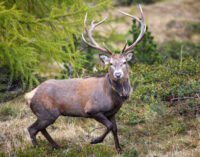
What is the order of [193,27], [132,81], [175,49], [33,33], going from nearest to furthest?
[33,33]
[132,81]
[175,49]
[193,27]

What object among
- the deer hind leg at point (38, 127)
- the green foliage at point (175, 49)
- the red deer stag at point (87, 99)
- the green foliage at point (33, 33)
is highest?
the green foliage at point (33, 33)

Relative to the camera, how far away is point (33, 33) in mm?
7695

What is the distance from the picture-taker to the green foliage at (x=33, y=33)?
21.1 ft

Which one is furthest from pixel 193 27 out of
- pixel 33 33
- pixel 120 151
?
pixel 120 151

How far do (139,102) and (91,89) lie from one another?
2282mm

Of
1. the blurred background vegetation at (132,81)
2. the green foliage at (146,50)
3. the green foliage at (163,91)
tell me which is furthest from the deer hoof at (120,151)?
the green foliage at (146,50)

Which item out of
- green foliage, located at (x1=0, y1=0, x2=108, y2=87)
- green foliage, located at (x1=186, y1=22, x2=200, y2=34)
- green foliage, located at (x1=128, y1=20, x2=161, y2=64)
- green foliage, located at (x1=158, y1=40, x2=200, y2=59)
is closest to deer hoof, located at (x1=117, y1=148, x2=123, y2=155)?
green foliage, located at (x1=0, y1=0, x2=108, y2=87)

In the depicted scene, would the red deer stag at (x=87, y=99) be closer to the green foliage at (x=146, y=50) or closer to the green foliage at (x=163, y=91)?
the green foliage at (x=163, y=91)

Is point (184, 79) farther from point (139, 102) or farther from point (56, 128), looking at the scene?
point (56, 128)

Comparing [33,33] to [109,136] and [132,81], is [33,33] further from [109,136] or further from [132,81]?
[109,136]

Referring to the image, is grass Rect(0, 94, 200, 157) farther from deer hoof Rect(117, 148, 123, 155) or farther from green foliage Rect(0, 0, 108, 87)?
green foliage Rect(0, 0, 108, 87)

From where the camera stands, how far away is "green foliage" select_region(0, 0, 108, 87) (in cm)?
643

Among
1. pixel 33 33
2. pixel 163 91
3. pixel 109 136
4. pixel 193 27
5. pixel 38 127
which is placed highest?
pixel 33 33

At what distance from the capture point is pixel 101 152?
18.3ft
